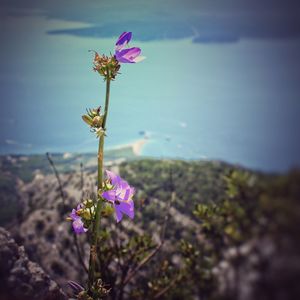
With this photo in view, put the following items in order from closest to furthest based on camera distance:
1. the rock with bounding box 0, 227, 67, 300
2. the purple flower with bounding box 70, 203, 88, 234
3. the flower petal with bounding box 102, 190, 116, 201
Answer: the flower petal with bounding box 102, 190, 116, 201
the purple flower with bounding box 70, 203, 88, 234
the rock with bounding box 0, 227, 67, 300

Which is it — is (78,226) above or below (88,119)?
below

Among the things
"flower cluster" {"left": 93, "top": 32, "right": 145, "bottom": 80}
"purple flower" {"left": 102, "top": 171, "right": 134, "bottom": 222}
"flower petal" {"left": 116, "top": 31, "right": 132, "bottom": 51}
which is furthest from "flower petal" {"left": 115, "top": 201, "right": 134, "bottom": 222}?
"flower petal" {"left": 116, "top": 31, "right": 132, "bottom": 51}

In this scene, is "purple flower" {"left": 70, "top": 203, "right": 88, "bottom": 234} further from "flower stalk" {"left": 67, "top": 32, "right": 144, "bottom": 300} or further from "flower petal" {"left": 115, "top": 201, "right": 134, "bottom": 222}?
"flower petal" {"left": 115, "top": 201, "right": 134, "bottom": 222}

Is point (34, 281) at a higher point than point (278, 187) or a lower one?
lower

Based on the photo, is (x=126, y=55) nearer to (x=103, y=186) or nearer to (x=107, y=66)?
(x=107, y=66)

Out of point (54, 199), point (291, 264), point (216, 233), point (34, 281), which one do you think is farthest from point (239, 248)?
point (54, 199)

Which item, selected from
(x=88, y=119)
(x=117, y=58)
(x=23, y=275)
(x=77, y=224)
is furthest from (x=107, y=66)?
(x=23, y=275)

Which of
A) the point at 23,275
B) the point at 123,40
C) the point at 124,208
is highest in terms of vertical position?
the point at 123,40

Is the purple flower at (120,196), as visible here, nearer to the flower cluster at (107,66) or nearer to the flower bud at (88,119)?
the flower bud at (88,119)

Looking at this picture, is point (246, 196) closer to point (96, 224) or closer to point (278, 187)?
point (278, 187)

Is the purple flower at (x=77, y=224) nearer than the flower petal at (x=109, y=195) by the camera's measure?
No

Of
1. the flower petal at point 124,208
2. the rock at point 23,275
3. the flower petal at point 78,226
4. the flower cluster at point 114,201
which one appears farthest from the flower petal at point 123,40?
the rock at point 23,275
